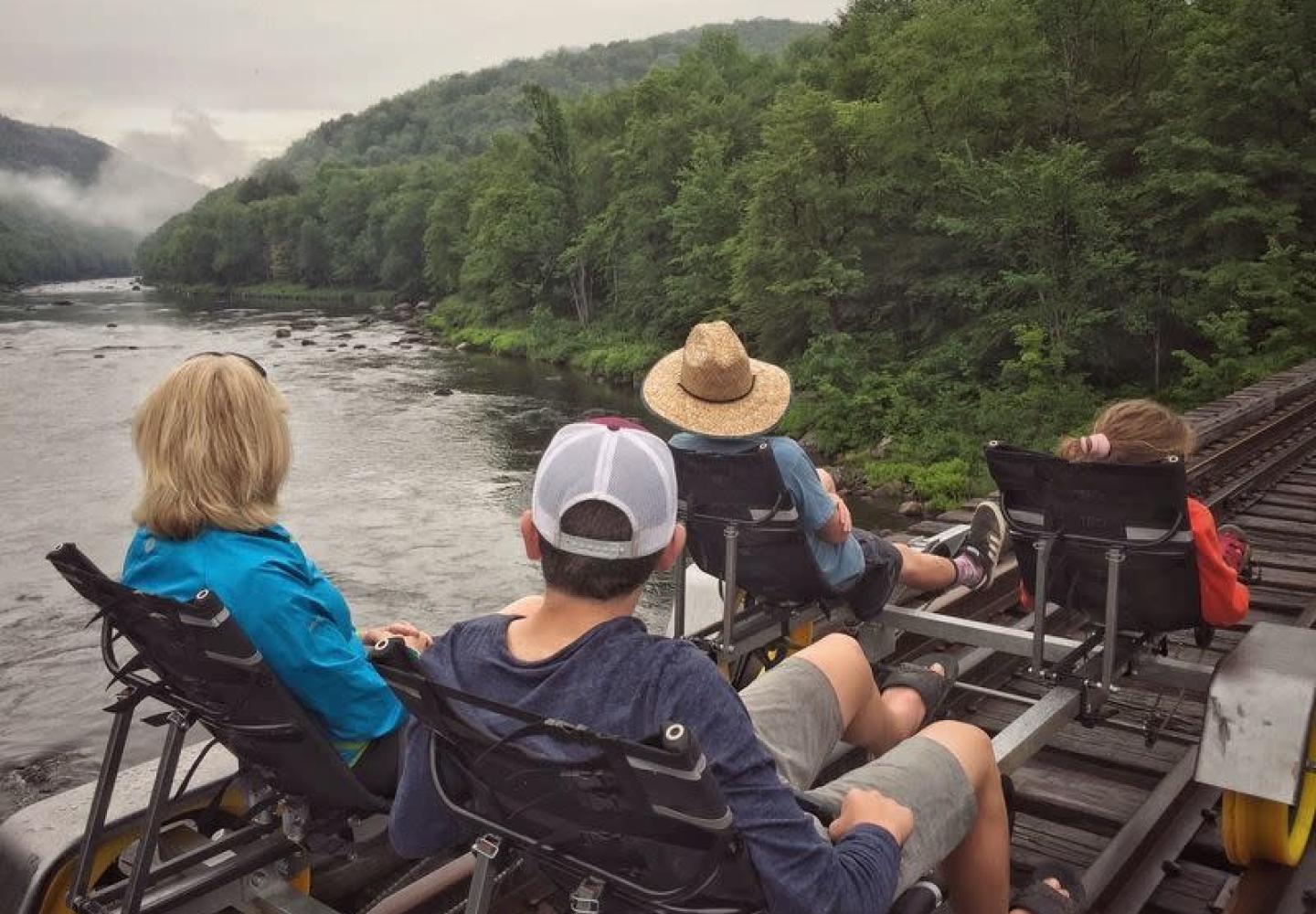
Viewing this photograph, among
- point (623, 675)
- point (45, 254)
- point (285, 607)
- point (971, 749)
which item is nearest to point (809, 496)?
point (971, 749)

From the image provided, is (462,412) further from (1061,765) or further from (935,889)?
(935,889)

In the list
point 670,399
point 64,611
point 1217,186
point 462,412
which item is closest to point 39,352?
point 462,412

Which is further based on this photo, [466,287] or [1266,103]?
[466,287]

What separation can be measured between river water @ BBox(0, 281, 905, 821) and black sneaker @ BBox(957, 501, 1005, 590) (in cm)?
824

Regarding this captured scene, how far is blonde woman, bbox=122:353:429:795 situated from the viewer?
8.57ft

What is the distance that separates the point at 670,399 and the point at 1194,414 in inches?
380

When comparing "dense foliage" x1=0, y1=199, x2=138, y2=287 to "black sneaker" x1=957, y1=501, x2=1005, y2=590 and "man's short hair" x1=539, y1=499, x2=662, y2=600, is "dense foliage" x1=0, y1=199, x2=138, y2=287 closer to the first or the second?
"black sneaker" x1=957, y1=501, x2=1005, y2=590

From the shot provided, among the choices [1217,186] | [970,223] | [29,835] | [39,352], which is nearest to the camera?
[29,835]

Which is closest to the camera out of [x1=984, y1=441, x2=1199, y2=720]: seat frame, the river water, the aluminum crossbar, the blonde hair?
the blonde hair

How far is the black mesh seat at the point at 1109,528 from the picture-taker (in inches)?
137

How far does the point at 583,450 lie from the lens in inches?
75.4

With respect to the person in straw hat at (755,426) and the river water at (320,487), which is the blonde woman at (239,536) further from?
the river water at (320,487)

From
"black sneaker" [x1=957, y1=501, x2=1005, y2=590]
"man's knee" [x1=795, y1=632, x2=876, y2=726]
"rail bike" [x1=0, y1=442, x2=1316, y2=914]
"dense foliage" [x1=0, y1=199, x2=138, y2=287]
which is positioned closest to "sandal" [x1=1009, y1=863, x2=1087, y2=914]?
"rail bike" [x1=0, y1=442, x2=1316, y2=914]

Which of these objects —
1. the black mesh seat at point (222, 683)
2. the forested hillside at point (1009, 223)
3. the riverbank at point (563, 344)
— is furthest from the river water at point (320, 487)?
the black mesh seat at point (222, 683)
